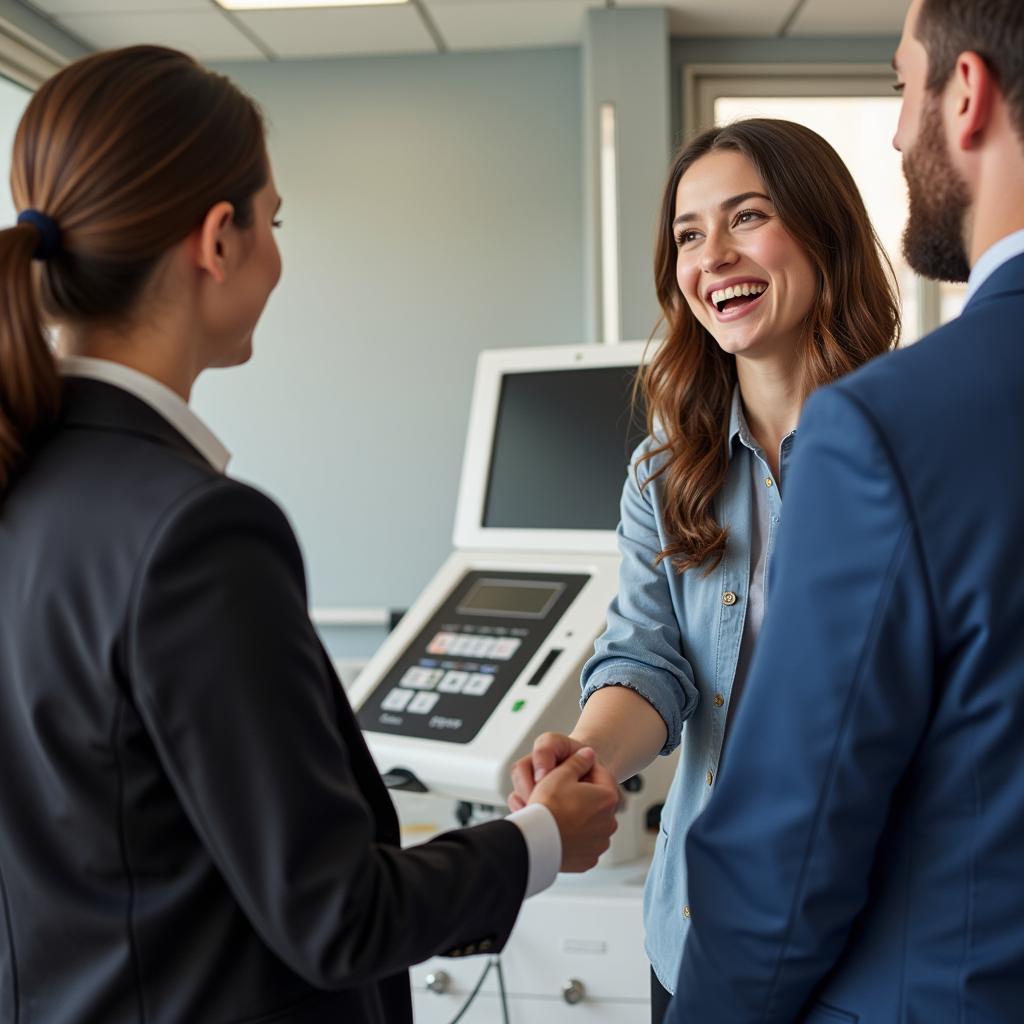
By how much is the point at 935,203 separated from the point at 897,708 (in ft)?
1.18

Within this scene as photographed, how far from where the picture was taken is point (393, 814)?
36.0 inches

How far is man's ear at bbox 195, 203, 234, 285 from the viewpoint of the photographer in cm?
82

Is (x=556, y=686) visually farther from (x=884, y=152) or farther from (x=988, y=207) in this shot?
(x=884, y=152)

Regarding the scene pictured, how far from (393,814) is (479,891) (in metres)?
0.11

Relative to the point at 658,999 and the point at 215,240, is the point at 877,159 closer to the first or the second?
the point at 658,999

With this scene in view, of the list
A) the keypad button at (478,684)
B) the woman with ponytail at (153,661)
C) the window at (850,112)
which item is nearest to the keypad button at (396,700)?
the keypad button at (478,684)

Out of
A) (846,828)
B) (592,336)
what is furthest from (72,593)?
(592,336)

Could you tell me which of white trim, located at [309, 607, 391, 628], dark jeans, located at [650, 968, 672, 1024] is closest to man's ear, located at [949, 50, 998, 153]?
dark jeans, located at [650, 968, 672, 1024]

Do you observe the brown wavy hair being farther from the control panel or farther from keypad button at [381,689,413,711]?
keypad button at [381,689,413,711]

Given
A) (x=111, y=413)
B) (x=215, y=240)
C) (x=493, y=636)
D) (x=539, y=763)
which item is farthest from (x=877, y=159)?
(x=111, y=413)

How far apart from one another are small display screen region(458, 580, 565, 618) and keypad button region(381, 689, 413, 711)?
0.18m

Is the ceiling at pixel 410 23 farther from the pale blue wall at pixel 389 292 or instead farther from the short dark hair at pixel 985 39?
the short dark hair at pixel 985 39

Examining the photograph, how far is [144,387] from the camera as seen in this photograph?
0.80m

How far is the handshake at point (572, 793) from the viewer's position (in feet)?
3.32
